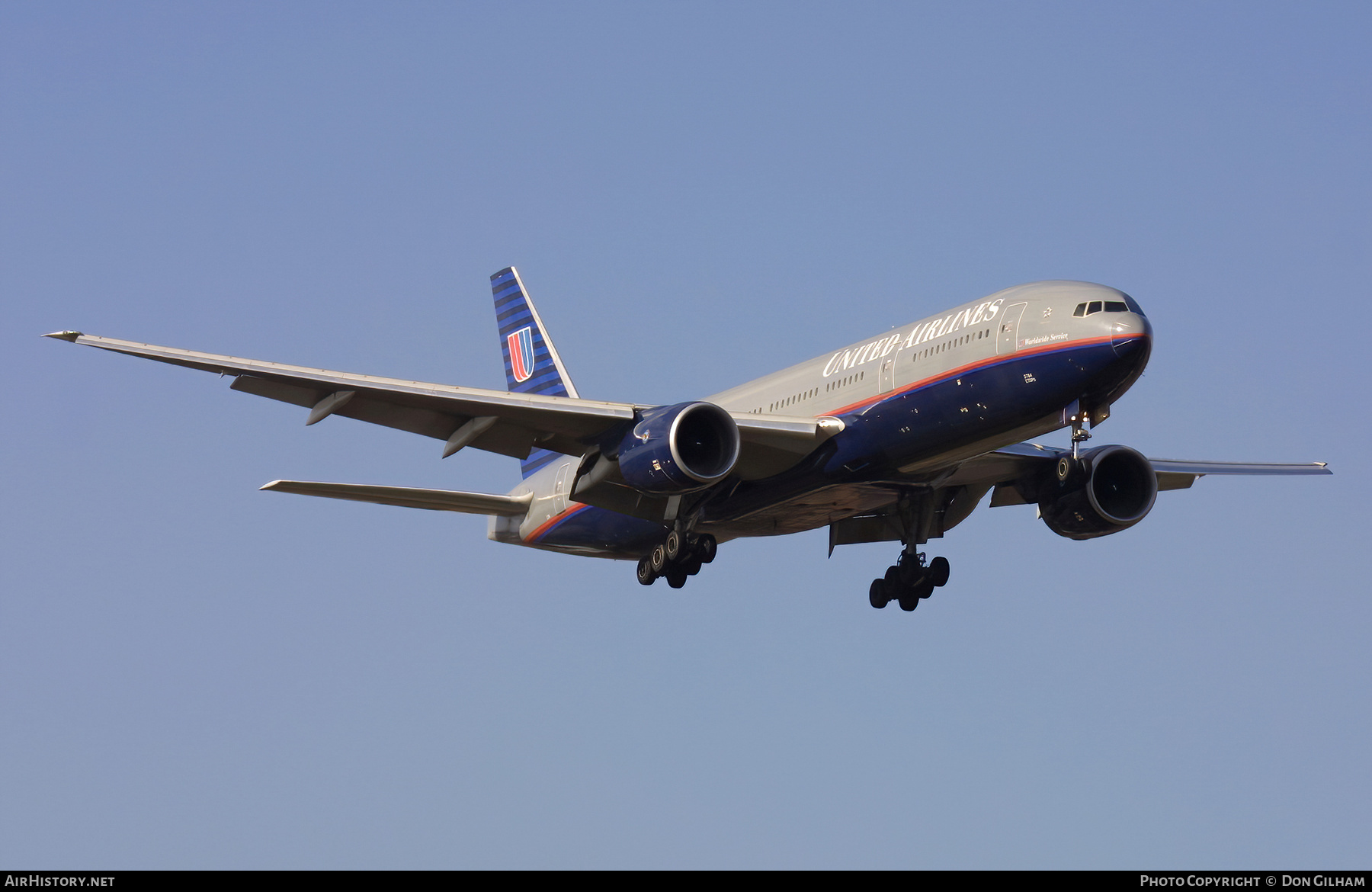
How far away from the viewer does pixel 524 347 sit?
4291 centimetres

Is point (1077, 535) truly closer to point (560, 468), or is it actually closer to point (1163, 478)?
point (1163, 478)

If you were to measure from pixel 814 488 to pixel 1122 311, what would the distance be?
6.93 m

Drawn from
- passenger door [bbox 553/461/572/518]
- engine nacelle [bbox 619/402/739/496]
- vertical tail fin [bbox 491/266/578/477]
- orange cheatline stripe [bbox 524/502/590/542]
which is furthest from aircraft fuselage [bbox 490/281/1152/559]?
vertical tail fin [bbox 491/266/578/477]

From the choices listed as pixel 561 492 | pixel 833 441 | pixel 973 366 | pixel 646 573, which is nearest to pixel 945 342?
pixel 973 366

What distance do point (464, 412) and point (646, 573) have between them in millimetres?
5808

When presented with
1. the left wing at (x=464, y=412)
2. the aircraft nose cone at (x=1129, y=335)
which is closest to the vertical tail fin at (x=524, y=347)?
the left wing at (x=464, y=412)

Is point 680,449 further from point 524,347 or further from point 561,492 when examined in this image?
point 524,347

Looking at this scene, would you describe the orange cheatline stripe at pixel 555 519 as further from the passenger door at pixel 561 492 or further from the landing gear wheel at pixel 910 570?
the landing gear wheel at pixel 910 570

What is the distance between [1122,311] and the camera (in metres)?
28.2

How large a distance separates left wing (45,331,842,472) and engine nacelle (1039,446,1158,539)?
20.6ft

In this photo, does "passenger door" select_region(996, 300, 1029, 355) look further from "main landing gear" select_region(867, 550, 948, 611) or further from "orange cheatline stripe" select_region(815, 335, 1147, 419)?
"main landing gear" select_region(867, 550, 948, 611)

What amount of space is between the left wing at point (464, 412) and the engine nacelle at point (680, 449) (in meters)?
0.48

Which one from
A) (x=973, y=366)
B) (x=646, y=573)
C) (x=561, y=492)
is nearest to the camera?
(x=973, y=366)

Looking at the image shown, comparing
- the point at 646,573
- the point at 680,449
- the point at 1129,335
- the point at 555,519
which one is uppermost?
the point at 1129,335
